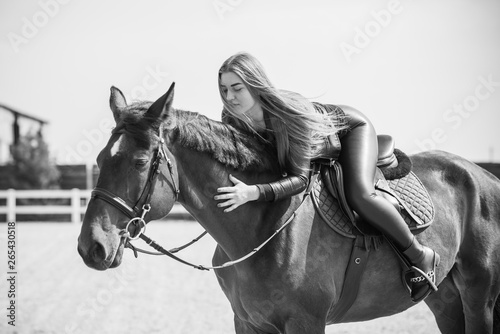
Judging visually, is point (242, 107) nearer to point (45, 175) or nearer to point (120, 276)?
point (120, 276)

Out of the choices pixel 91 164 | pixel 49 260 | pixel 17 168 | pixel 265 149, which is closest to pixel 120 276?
pixel 49 260

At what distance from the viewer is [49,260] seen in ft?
35.8

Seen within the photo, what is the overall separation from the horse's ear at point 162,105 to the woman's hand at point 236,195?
53 centimetres

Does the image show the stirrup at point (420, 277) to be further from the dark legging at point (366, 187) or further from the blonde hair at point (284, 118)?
the blonde hair at point (284, 118)

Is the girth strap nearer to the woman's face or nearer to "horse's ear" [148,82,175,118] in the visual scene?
the woman's face

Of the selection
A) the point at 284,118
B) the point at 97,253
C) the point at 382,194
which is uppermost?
the point at 284,118

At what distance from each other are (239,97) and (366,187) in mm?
970

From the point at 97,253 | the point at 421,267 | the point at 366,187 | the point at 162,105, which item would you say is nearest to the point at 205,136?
the point at 162,105

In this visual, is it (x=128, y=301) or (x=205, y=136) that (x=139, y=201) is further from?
(x=128, y=301)

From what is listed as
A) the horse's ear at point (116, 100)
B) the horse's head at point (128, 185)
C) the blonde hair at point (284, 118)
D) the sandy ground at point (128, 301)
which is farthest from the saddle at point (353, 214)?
the sandy ground at point (128, 301)

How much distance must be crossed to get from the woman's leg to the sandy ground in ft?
10.3

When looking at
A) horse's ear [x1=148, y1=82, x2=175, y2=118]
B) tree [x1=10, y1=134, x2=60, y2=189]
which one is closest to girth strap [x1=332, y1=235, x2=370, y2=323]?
horse's ear [x1=148, y1=82, x2=175, y2=118]

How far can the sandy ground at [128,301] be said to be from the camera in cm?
652

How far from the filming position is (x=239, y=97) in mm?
3318
